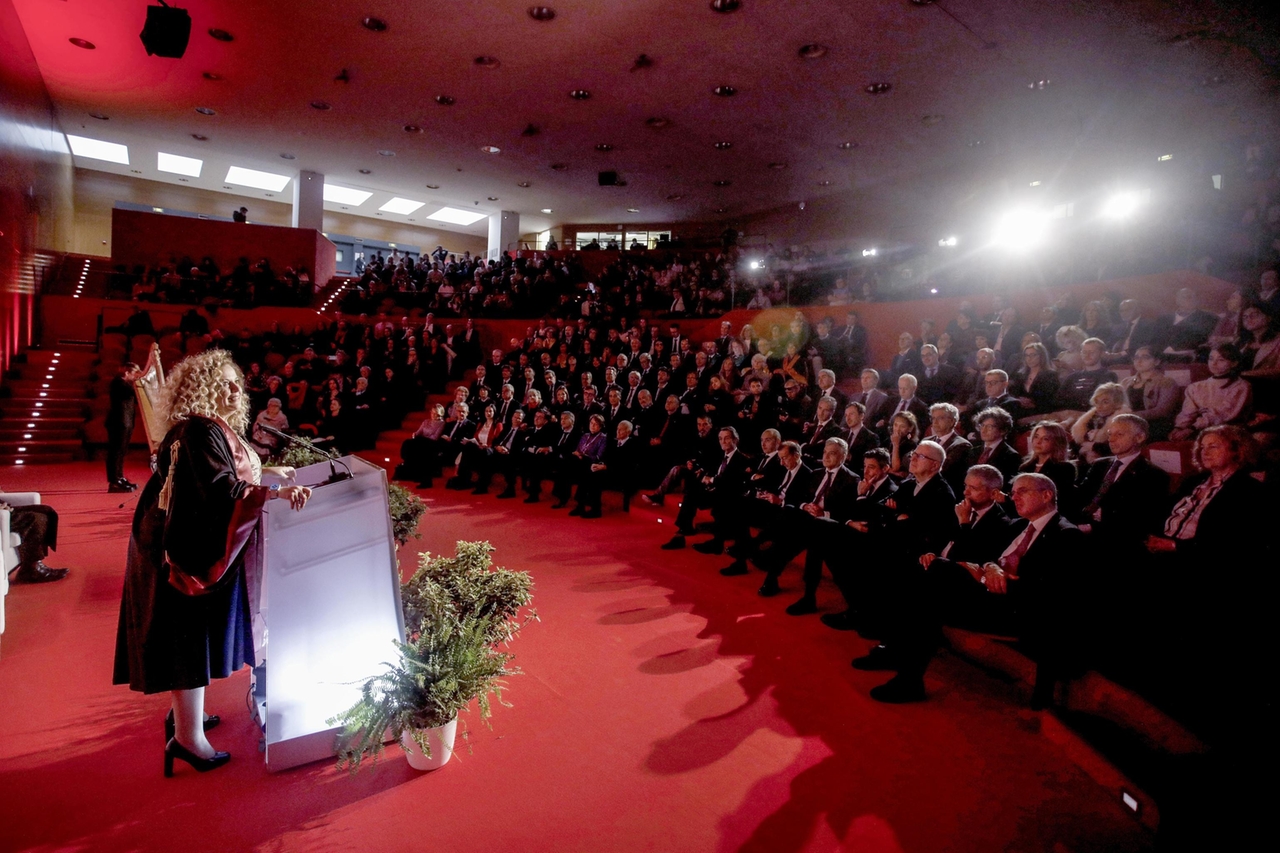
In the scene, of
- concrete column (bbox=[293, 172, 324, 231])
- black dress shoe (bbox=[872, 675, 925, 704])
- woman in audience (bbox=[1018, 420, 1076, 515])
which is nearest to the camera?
black dress shoe (bbox=[872, 675, 925, 704])

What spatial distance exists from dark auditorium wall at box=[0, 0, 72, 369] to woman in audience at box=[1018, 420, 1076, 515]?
11.9 metres

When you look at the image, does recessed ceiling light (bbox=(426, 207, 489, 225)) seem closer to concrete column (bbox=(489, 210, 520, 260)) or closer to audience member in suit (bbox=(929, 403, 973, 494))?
concrete column (bbox=(489, 210, 520, 260))

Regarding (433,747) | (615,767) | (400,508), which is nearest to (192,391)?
(433,747)

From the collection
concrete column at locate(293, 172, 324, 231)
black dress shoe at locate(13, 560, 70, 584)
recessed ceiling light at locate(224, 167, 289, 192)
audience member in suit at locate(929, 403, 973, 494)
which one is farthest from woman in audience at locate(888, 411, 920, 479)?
recessed ceiling light at locate(224, 167, 289, 192)

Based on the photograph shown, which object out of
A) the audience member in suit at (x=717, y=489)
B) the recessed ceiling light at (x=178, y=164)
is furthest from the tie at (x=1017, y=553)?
the recessed ceiling light at (x=178, y=164)

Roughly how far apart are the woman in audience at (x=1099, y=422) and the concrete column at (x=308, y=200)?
16100mm

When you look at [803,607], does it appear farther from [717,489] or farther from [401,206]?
[401,206]

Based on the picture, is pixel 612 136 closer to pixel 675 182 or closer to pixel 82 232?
pixel 675 182

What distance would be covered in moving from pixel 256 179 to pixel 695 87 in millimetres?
13649

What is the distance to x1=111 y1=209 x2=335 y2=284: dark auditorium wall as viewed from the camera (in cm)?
1370

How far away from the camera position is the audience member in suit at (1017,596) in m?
2.63

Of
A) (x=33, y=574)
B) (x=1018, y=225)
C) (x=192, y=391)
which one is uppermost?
(x=1018, y=225)

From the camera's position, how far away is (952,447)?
14.3 feet

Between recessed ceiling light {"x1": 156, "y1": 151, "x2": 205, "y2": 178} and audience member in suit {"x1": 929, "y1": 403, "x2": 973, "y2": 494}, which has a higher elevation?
recessed ceiling light {"x1": 156, "y1": 151, "x2": 205, "y2": 178}
